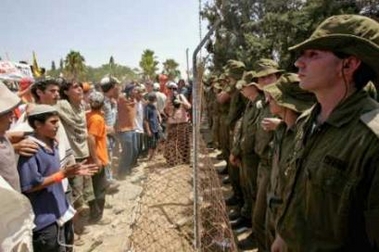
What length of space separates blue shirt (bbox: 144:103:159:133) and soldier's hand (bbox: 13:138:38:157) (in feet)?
19.8

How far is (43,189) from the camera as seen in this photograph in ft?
10.1

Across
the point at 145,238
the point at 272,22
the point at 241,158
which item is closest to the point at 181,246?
the point at 145,238

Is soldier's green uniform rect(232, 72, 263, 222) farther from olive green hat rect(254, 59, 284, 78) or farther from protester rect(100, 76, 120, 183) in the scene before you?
protester rect(100, 76, 120, 183)

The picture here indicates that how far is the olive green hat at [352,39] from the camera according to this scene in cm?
170

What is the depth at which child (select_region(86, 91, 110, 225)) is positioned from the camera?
5.34 meters

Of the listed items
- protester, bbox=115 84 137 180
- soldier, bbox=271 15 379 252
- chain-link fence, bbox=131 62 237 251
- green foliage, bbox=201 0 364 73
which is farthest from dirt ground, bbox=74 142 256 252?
green foliage, bbox=201 0 364 73

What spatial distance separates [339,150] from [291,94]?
1.34 meters

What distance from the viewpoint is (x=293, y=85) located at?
2.96 m


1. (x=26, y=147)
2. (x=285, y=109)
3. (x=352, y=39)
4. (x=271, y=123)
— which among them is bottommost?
(x=26, y=147)

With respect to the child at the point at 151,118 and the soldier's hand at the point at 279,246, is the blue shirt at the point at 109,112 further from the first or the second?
the soldier's hand at the point at 279,246

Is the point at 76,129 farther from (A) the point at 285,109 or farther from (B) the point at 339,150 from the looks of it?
(B) the point at 339,150

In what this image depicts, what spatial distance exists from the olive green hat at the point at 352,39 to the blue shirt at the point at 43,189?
2.18 metres

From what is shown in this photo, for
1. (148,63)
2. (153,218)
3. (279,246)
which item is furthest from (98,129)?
(148,63)

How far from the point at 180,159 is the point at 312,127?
485 centimetres
